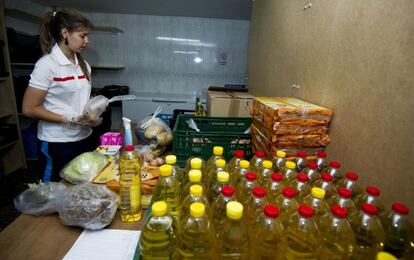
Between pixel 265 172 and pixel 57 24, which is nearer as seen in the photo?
pixel 265 172

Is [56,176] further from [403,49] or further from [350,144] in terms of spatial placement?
[403,49]

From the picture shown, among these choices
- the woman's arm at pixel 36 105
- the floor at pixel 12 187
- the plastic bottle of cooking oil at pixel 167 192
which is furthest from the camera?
the floor at pixel 12 187

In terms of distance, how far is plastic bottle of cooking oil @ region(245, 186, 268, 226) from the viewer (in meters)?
0.54

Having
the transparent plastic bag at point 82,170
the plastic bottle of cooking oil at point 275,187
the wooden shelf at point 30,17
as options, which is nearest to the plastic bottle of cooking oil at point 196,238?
the plastic bottle of cooking oil at point 275,187

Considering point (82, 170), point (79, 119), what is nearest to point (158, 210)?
point (82, 170)

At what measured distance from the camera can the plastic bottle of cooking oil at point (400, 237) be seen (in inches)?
20.3

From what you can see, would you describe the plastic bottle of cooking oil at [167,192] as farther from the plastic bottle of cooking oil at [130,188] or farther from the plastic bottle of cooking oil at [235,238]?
the plastic bottle of cooking oil at [235,238]

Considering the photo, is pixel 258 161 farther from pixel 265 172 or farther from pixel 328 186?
pixel 328 186

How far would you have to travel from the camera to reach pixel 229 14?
3.60 m

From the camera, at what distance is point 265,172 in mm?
746

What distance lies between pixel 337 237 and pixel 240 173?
320 millimetres

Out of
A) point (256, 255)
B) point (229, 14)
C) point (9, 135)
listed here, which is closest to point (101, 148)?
point (256, 255)

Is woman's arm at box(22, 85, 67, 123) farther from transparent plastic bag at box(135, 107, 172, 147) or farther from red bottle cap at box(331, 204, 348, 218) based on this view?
red bottle cap at box(331, 204, 348, 218)

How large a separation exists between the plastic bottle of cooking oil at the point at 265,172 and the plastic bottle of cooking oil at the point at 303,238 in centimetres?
20
